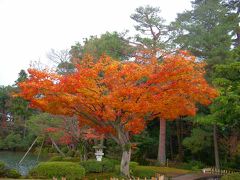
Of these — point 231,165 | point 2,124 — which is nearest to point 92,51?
point 231,165

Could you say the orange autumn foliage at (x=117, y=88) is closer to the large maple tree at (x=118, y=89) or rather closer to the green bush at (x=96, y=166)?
the large maple tree at (x=118, y=89)

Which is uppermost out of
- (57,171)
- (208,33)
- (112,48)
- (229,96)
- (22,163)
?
(208,33)

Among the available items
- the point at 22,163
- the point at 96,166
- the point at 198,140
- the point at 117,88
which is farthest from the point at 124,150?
the point at 22,163

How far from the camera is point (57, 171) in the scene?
1648 centimetres

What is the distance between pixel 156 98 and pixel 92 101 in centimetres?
296

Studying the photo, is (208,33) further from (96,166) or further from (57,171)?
(57,171)

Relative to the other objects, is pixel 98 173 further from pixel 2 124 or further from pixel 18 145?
pixel 2 124

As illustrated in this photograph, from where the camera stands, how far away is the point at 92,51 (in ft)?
87.8

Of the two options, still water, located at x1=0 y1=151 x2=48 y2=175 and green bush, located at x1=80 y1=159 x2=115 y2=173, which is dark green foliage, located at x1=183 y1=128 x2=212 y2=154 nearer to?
green bush, located at x1=80 y1=159 x2=115 y2=173

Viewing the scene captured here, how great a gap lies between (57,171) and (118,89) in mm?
6113

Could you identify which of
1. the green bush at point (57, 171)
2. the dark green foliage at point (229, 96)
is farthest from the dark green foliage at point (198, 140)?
the green bush at point (57, 171)

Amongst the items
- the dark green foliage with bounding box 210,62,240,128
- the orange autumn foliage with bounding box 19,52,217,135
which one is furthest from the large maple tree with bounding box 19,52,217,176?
the dark green foliage with bounding box 210,62,240,128

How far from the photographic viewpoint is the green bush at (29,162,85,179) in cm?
1644

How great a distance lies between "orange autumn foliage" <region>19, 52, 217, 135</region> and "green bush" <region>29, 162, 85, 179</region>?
134 inches
